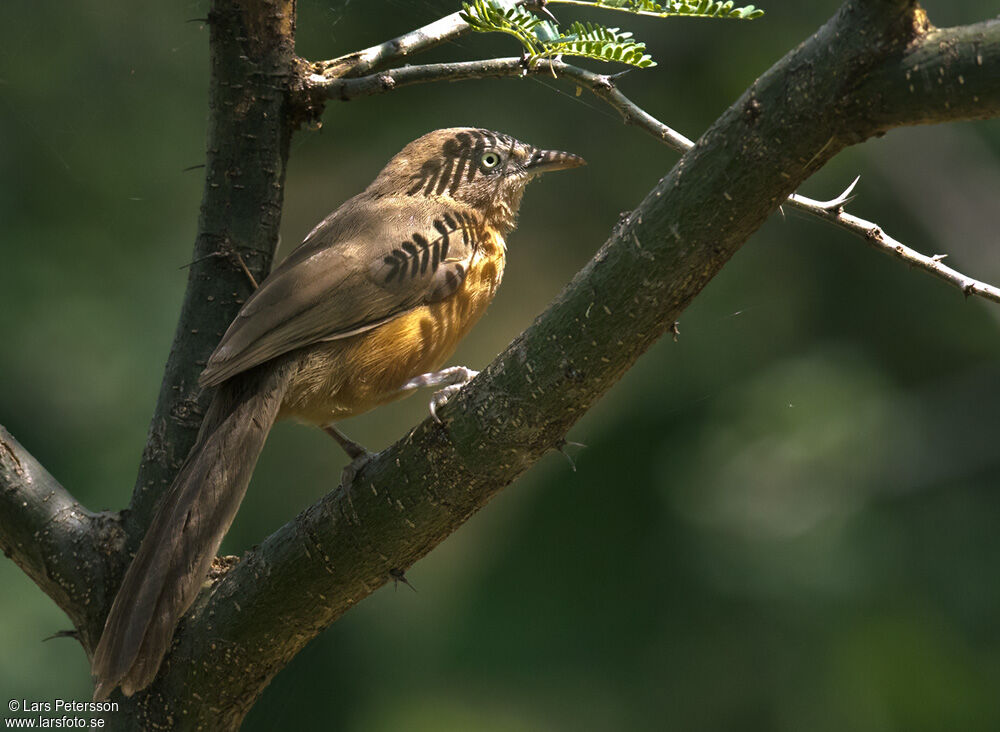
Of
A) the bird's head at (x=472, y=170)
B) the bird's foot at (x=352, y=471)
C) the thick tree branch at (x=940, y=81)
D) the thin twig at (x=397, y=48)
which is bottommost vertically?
the bird's foot at (x=352, y=471)

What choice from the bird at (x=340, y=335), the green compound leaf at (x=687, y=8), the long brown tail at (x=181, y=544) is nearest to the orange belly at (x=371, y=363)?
the bird at (x=340, y=335)

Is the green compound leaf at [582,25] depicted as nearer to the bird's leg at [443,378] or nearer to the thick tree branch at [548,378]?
the thick tree branch at [548,378]

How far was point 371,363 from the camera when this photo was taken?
140 inches

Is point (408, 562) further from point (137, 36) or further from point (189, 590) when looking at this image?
point (137, 36)

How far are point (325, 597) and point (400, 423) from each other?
13.5ft

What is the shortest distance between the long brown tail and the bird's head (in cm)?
130

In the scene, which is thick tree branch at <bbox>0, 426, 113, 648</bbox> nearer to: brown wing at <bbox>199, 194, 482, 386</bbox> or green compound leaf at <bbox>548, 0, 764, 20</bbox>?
brown wing at <bbox>199, 194, 482, 386</bbox>

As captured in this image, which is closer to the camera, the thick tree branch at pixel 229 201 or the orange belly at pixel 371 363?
the thick tree branch at pixel 229 201

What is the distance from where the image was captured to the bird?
2895 mm

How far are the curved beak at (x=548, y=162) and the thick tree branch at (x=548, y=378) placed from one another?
193 centimetres

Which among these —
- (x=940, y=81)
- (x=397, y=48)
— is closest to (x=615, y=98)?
(x=397, y=48)

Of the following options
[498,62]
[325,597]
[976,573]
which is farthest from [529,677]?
[498,62]

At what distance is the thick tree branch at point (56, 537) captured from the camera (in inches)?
128

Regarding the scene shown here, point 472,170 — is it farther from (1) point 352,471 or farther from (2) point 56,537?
(2) point 56,537
